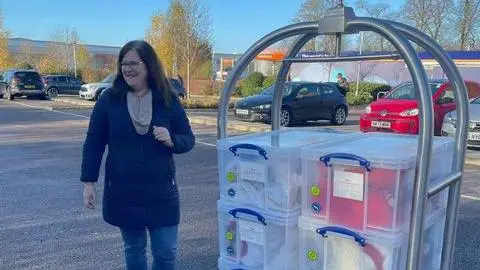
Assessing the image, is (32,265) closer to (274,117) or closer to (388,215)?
(274,117)

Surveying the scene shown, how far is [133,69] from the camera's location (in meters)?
2.79

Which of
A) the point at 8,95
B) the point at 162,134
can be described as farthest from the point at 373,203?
the point at 8,95

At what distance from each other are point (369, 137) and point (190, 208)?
11.6 feet

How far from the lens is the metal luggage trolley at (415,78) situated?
180cm

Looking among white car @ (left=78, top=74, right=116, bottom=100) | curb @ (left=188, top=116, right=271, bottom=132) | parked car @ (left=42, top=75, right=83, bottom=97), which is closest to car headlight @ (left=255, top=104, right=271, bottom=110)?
curb @ (left=188, top=116, right=271, bottom=132)

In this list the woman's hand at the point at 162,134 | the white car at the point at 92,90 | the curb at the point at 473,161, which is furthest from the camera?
the white car at the point at 92,90

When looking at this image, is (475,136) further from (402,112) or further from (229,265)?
(229,265)

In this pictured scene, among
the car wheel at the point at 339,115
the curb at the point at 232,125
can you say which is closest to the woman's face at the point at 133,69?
the curb at the point at 232,125

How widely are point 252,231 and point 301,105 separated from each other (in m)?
13.2

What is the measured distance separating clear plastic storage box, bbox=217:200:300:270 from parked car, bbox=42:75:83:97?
30269mm

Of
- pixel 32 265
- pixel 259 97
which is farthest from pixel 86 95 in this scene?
pixel 32 265

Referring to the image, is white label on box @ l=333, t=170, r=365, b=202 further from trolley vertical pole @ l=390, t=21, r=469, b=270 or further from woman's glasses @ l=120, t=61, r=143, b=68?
woman's glasses @ l=120, t=61, r=143, b=68

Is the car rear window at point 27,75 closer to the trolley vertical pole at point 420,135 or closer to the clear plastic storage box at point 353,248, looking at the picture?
the clear plastic storage box at point 353,248

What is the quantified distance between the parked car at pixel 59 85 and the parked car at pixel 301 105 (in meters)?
19.3
